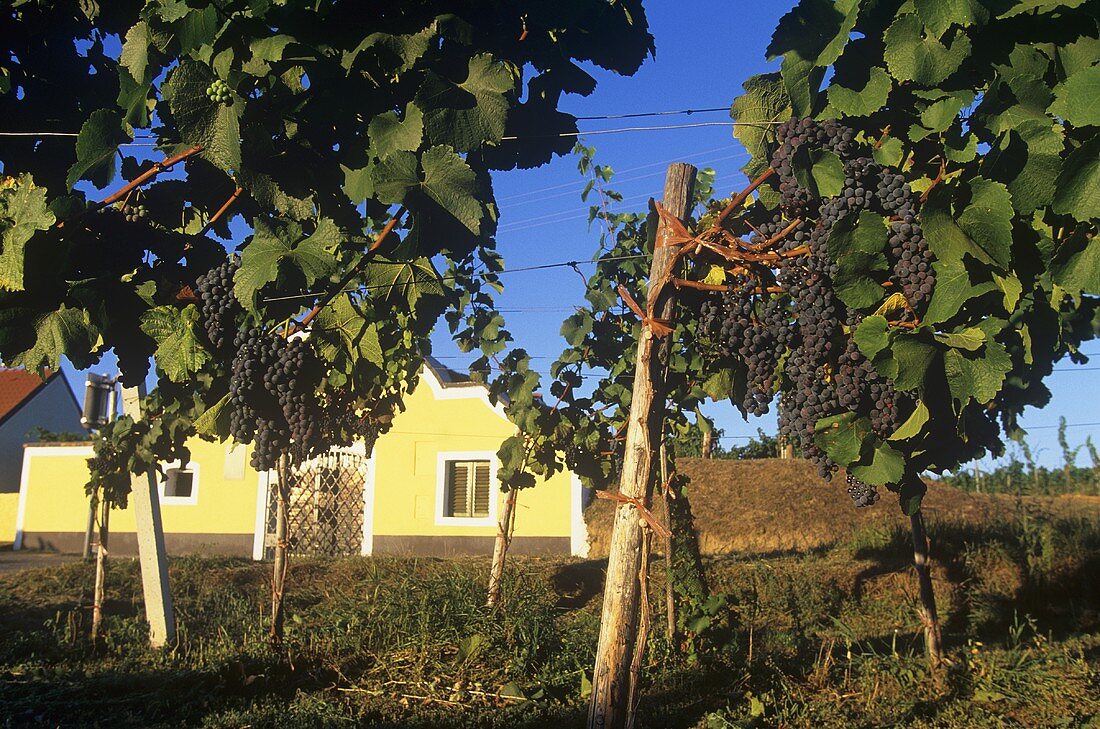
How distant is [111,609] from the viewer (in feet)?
31.7

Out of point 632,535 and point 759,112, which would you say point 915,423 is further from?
point 759,112

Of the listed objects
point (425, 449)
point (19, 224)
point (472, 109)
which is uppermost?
point (472, 109)

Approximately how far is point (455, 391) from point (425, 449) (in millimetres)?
1257

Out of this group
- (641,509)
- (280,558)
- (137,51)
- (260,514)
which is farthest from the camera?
(260,514)

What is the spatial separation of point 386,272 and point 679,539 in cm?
431

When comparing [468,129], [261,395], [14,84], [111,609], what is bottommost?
[111,609]

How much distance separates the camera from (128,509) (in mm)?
17734

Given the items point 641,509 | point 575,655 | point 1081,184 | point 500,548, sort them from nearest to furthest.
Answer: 1. point 1081,184
2. point 641,509
3. point 575,655
4. point 500,548

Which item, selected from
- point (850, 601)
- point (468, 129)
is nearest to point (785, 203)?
point (468, 129)

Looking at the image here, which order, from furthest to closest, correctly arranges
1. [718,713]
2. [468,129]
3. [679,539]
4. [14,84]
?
[679,539] < [718,713] < [14,84] < [468,129]

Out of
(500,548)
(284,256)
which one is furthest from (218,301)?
(500,548)

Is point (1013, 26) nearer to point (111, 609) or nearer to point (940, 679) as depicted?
point (940, 679)

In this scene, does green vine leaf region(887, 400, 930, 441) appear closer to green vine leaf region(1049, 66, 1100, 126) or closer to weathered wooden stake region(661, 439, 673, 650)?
green vine leaf region(1049, 66, 1100, 126)

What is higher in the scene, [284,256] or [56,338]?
[284,256]
